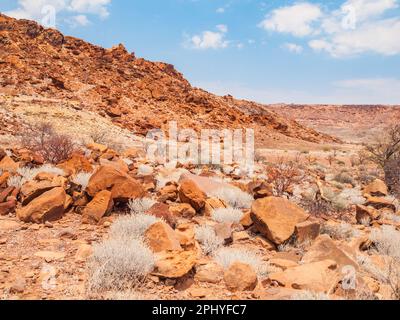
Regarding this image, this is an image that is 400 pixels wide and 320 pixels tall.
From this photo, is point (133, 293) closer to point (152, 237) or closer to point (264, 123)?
point (152, 237)

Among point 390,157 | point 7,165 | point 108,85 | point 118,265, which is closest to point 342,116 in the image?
point 108,85

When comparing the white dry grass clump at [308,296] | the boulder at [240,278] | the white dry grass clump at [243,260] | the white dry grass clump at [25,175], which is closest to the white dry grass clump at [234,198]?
the white dry grass clump at [243,260]

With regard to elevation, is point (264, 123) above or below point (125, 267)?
above

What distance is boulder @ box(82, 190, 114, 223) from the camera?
5.16 m

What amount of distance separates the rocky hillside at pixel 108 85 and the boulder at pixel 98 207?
2033 centimetres

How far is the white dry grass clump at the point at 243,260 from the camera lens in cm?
411

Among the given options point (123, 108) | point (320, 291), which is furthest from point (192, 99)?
point (320, 291)

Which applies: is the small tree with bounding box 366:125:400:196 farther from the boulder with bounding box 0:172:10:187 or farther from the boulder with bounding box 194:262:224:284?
the boulder with bounding box 0:172:10:187

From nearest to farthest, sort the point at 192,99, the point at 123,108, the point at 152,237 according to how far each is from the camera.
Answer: the point at 152,237, the point at 123,108, the point at 192,99

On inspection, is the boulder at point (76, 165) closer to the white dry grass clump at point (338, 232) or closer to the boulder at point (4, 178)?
the boulder at point (4, 178)

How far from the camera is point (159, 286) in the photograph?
359cm
